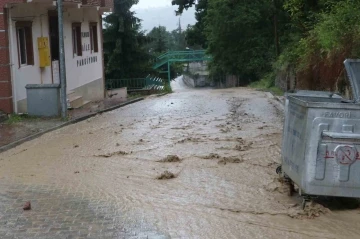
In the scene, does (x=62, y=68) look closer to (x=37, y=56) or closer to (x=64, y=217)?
(x=37, y=56)

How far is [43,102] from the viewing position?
17.1 m

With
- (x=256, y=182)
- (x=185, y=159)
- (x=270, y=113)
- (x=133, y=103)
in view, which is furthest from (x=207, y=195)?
(x=133, y=103)

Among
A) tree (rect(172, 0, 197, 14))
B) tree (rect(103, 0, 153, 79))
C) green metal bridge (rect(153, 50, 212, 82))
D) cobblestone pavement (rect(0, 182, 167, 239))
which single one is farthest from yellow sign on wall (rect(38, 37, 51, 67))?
green metal bridge (rect(153, 50, 212, 82))

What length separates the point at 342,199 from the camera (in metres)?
7.42

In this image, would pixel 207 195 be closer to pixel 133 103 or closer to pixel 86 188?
pixel 86 188

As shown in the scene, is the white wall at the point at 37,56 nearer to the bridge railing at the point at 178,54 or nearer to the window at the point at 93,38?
the window at the point at 93,38

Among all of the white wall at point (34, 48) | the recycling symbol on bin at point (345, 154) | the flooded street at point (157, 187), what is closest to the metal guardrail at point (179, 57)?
the white wall at point (34, 48)

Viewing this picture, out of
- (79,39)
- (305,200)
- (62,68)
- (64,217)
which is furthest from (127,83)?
(305,200)

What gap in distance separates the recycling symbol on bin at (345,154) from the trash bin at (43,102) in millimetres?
11690

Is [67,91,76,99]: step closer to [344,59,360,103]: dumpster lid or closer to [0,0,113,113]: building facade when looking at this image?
[0,0,113,113]: building facade

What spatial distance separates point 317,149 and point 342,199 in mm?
1072

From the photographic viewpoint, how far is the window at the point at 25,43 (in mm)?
18203

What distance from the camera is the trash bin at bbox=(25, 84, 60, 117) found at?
55.8 ft

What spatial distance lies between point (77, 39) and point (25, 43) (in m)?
6.11
